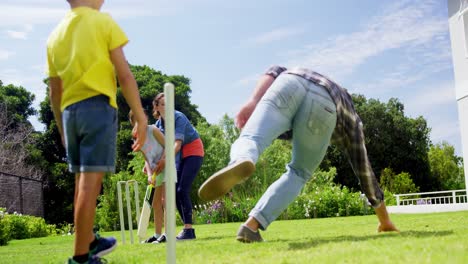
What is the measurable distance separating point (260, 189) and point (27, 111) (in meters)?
18.4

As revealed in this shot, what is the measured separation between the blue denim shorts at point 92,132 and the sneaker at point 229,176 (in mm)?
577

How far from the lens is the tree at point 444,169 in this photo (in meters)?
37.4

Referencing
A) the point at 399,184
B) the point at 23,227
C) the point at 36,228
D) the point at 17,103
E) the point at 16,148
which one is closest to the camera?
the point at 23,227

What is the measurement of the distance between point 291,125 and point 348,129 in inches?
20.3

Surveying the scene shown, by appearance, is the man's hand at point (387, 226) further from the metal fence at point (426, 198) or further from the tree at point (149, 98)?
the tree at point (149, 98)

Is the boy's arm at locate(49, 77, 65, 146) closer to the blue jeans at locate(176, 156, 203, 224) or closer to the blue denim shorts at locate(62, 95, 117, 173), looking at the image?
the blue denim shorts at locate(62, 95, 117, 173)

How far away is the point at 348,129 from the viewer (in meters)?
3.91

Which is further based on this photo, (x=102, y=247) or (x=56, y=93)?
(x=56, y=93)

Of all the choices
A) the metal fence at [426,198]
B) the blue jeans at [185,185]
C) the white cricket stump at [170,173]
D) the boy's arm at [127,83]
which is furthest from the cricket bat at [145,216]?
the metal fence at [426,198]

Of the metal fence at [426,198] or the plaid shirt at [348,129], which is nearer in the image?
the plaid shirt at [348,129]

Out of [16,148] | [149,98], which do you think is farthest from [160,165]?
[149,98]

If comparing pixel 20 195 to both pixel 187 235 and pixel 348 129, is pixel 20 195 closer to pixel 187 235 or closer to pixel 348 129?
pixel 187 235

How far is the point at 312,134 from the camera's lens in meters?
3.60

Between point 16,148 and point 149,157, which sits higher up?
point 16,148
